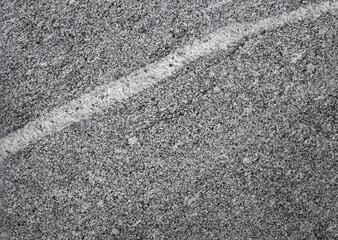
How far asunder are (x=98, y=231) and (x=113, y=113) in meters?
0.90

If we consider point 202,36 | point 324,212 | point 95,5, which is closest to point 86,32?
point 95,5

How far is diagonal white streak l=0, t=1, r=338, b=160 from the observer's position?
2.59 m

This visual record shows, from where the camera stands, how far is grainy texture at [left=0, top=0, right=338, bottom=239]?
253 cm

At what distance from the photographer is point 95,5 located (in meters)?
2.73

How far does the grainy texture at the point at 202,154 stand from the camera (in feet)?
8.31

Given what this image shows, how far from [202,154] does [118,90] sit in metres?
0.80

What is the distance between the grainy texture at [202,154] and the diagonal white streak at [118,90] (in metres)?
0.05

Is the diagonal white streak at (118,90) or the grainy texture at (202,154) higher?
the diagonal white streak at (118,90)

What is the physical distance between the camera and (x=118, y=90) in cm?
260

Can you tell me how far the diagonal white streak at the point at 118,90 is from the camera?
2.59 m

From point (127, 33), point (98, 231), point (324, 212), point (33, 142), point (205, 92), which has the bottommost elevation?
point (324, 212)

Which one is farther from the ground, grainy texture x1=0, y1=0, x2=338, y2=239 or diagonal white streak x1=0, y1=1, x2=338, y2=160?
diagonal white streak x1=0, y1=1, x2=338, y2=160

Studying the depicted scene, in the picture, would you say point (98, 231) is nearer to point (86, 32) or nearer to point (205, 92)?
point (205, 92)

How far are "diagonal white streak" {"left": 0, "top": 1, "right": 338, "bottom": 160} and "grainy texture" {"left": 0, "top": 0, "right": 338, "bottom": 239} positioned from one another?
5 cm
